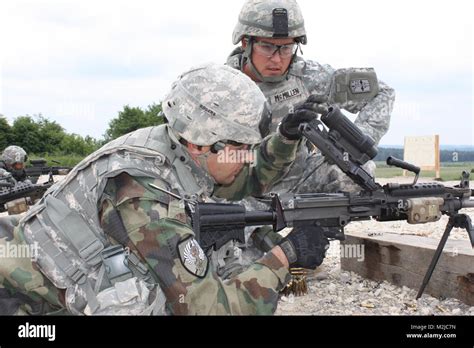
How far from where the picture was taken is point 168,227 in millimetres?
2598

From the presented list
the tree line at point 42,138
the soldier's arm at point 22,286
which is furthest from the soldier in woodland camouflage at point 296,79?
the tree line at point 42,138

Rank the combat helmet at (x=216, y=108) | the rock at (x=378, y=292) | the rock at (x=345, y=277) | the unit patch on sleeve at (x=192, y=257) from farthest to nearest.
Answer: the rock at (x=345, y=277), the rock at (x=378, y=292), the combat helmet at (x=216, y=108), the unit patch on sleeve at (x=192, y=257)

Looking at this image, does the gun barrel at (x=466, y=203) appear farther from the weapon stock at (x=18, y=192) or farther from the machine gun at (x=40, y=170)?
the machine gun at (x=40, y=170)

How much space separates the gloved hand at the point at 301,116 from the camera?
12.6 ft

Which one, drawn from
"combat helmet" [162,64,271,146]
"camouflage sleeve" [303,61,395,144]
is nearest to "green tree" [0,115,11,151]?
"camouflage sleeve" [303,61,395,144]

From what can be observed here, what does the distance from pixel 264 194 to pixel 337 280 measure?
56.0 inches

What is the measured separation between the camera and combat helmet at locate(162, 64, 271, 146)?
2926mm

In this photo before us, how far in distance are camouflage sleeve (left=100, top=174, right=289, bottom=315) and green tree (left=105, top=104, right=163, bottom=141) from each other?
20.5m

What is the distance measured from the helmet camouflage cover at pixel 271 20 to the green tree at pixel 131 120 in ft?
59.8

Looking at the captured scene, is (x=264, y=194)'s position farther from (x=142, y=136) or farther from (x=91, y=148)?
(x=91, y=148)

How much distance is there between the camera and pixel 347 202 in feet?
12.5

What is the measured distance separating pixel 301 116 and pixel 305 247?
3.72 ft

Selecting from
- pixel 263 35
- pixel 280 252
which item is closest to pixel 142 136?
pixel 280 252

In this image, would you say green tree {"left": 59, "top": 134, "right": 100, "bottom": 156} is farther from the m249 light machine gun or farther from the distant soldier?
the m249 light machine gun
